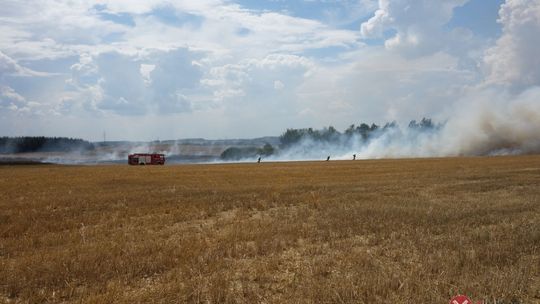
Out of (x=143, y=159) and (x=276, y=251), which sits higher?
(x=143, y=159)

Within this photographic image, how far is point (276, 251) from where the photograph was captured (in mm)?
13445

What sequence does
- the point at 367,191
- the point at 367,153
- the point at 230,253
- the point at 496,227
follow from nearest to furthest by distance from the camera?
the point at 230,253 → the point at 496,227 → the point at 367,191 → the point at 367,153

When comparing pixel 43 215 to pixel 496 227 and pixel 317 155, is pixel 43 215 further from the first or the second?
pixel 317 155

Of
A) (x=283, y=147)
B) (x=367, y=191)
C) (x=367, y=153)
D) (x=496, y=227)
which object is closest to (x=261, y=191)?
(x=367, y=191)

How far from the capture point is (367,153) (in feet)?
432

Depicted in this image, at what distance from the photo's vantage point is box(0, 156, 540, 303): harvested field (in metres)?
9.46

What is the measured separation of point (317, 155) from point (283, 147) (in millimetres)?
41952

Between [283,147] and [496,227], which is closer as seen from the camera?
[496,227]

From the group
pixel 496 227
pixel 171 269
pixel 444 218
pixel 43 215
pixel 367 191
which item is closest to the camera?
pixel 171 269

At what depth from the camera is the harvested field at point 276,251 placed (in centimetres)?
946

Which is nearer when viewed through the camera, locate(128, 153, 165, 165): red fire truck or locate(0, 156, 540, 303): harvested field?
locate(0, 156, 540, 303): harvested field

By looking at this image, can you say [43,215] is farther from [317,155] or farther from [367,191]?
[317,155]

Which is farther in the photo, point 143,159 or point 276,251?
point 143,159

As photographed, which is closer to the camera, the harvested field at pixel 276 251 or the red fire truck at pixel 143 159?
the harvested field at pixel 276 251
